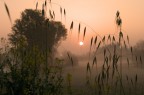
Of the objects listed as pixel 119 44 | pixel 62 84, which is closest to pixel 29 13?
pixel 62 84

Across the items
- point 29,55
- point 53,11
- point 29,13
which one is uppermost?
→ point 29,13

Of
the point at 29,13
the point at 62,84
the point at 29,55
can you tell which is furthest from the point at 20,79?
the point at 29,13

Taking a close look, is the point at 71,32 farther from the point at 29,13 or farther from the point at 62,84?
the point at 29,13

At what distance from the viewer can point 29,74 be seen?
9.89 meters

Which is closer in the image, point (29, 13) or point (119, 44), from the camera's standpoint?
point (119, 44)

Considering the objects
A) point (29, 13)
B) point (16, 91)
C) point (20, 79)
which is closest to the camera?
point (16, 91)

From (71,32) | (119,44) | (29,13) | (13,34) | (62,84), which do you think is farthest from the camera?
(29,13)

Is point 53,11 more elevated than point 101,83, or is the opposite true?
point 53,11

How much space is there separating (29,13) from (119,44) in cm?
5488

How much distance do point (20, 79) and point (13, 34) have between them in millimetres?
48681

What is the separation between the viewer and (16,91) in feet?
29.8

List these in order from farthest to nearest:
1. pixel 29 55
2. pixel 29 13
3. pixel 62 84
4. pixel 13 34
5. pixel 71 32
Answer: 1. pixel 29 13
2. pixel 13 34
3. pixel 62 84
4. pixel 29 55
5. pixel 71 32

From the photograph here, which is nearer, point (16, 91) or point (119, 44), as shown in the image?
point (119, 44)

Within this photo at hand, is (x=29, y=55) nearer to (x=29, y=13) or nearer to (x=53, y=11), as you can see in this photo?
(x=53, y=11)
